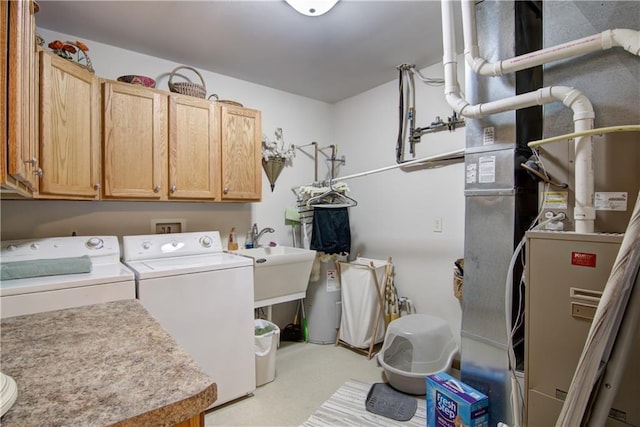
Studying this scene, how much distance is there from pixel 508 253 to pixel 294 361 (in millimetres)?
2027

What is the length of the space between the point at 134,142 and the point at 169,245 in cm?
80

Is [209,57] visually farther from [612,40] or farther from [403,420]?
[403,420]

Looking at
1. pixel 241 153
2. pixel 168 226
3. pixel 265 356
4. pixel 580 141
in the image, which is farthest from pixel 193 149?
pixel 580 141

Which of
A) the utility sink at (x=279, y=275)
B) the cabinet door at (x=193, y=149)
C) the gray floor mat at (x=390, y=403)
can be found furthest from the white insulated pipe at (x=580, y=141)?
the cabinet door at (x=193, y=149)

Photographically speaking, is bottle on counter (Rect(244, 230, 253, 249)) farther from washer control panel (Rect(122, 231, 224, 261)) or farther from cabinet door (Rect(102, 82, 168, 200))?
cabinet door (Rect(102, 82, 168, 200))

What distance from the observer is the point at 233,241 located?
2988 millimetres

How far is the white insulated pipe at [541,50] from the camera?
131cm

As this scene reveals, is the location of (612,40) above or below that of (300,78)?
below

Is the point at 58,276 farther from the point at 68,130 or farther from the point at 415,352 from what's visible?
the point at 415,352

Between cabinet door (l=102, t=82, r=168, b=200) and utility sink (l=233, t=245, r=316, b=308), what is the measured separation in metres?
0.95

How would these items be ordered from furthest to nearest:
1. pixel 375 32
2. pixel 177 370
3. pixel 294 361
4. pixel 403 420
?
pixel 294 361 < pixel 375 32 < pixel 403 420 < pixel 177 370

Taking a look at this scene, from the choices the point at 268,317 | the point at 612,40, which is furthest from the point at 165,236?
the point at 612,40

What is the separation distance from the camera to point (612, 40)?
1.34 metres

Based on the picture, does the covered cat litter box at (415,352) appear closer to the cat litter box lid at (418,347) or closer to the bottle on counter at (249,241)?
the cat litter box lid at (418,347)
